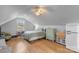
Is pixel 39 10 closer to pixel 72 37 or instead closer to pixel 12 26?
pixel 12 26

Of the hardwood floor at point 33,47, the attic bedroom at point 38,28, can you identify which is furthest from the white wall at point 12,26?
the hardwood floor at point 33,47

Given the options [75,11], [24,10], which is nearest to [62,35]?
[75,11]

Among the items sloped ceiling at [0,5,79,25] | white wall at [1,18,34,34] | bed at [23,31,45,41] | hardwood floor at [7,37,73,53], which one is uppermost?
sloped ceiling at [0,5,79,25]

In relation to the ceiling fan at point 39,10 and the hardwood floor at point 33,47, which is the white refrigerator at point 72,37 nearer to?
the hardwood floor at point 33,47

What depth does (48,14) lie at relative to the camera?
1.45m

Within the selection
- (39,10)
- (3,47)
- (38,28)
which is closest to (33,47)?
(38,28)

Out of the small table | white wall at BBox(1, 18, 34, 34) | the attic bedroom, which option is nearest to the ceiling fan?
the attic bedroom

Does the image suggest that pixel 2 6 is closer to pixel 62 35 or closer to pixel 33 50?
pixel 33 50

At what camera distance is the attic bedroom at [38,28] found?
140cm

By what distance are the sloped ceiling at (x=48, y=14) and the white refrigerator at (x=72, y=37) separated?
8cm

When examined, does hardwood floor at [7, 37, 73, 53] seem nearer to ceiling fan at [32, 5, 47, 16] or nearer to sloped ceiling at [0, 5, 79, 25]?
sloped ceiling at [0, 5, 79, 25]

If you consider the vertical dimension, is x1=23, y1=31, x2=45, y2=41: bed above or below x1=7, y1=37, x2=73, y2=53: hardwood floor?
above

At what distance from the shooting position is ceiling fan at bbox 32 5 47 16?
4.55 ft
